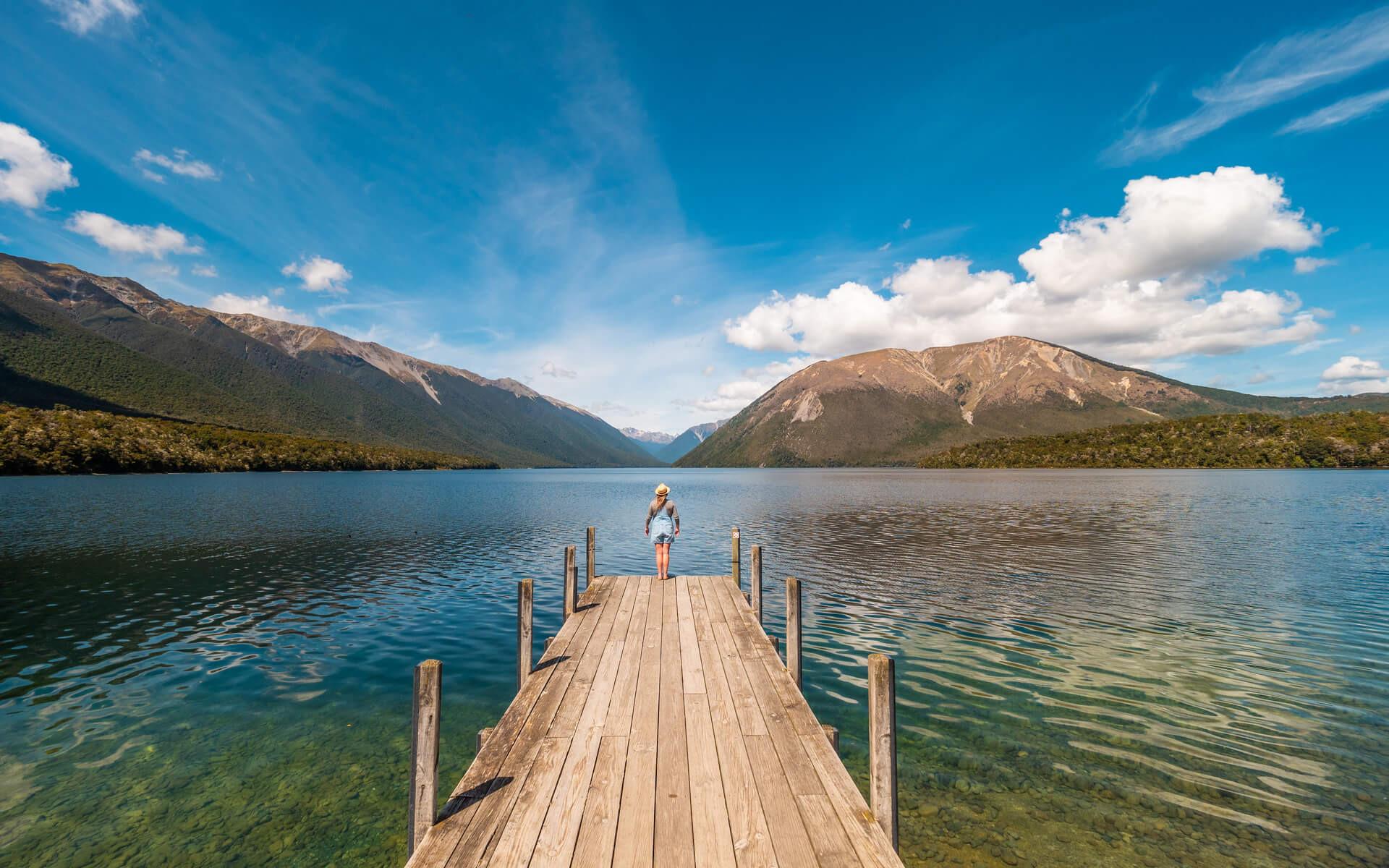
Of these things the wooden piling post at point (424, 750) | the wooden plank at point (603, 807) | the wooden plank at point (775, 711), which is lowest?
the wooden plank at point (775, 711)

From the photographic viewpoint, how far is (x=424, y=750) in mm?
5586

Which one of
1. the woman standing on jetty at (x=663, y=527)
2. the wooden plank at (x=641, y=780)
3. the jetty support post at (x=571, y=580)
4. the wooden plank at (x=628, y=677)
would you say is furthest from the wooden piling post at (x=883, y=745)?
the woman standing on jetty at (x=663, y=527)

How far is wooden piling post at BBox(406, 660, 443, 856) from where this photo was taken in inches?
214

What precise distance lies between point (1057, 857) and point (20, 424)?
14227 centimetres

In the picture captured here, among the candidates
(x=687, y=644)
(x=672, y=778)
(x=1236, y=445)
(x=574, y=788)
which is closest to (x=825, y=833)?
(x=672, y=778)

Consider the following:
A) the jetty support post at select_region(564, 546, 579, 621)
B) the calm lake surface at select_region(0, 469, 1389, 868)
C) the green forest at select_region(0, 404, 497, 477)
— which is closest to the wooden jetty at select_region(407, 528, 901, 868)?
the calm lake surface at select_region(0, 469, 1389, 868)

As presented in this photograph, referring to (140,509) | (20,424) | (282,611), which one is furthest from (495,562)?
(20,424)

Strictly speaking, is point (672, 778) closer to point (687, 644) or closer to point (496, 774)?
point (496, 774)

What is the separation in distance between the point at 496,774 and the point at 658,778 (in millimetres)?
1854

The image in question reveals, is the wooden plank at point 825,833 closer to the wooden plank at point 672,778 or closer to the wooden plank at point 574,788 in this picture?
the wooden plank at point 672,778

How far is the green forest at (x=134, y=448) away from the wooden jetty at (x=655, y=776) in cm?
12829

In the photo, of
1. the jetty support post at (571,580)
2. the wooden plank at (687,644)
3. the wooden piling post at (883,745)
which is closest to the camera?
the wooden piling post at (883,745)

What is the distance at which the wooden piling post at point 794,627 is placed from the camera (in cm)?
1088

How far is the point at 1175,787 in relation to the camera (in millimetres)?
8969
